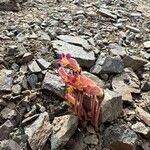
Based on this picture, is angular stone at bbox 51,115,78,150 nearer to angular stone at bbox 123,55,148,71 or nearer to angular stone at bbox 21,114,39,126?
angular stone at bbox 21,114,39,126

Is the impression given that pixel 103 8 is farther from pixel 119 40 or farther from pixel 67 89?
pixel 67 89

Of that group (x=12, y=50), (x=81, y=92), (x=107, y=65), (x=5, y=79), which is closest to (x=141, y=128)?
(x=81, y=92)

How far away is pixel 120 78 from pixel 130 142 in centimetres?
107

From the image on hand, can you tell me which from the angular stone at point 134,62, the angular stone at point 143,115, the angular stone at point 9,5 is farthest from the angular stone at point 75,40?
the angular stone at point 143,115

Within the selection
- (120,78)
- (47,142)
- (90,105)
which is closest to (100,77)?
(120,78)

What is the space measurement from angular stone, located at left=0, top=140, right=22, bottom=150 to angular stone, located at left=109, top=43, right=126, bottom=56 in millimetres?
2070

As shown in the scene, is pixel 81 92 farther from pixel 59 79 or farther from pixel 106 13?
pixel 106 13

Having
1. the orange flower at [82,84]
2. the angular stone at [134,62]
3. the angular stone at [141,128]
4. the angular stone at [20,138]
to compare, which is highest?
the orange flower at [82,84]

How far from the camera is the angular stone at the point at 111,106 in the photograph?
15.3 feet

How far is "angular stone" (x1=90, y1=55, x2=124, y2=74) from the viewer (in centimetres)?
536

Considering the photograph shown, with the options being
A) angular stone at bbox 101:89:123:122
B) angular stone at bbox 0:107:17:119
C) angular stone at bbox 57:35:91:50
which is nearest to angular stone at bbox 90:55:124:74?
angular stone at bbox 57:35:91:50

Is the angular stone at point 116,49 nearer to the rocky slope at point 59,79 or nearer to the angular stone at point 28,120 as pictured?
the rocky slope at point 59,79

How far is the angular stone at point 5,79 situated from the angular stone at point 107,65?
110 centimetres

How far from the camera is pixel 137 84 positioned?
5.39 metres
